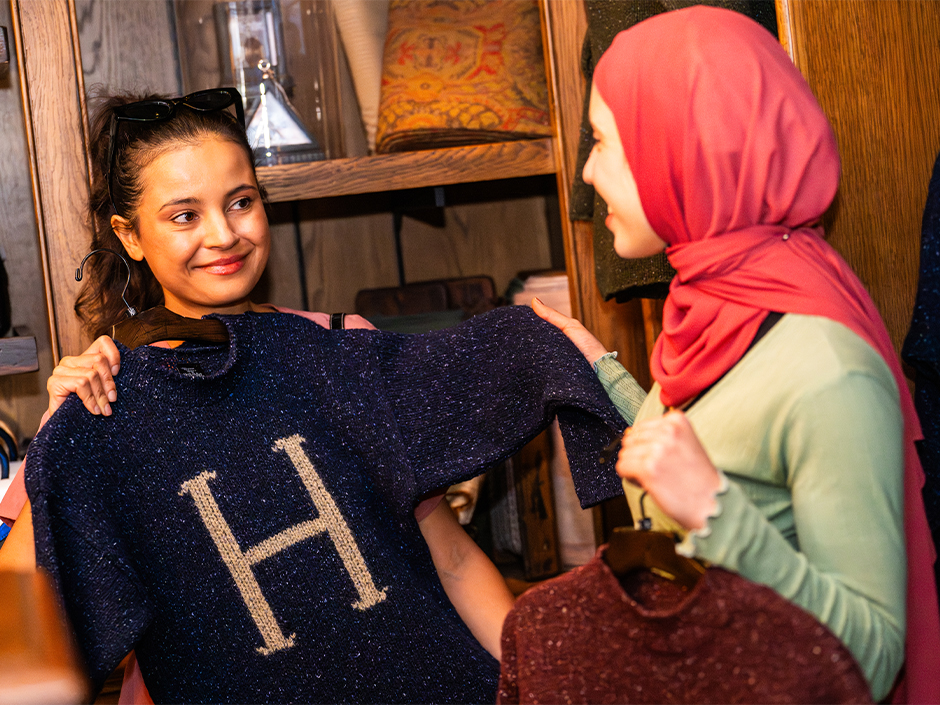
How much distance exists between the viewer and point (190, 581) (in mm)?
959

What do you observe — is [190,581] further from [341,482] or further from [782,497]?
[782,497]

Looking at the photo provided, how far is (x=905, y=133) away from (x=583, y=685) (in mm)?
855

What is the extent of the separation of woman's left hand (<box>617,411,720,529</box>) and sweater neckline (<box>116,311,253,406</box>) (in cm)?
56

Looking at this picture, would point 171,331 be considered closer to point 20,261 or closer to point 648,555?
point 648,555

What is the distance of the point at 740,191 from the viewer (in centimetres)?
69

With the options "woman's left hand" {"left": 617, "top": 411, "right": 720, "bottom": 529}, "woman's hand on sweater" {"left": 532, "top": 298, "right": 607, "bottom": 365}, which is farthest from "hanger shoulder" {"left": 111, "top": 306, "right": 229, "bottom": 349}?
"woman's left hand" {"left": 617, "top": 411, "right": 720, "bottom": 529}

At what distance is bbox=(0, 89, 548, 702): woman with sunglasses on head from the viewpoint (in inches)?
40.9

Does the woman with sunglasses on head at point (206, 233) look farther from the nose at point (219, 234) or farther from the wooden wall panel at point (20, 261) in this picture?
the wooden wall panel at point (20, 261)

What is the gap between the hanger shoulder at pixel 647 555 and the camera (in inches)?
25.0

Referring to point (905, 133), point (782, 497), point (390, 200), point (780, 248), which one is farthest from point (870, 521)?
point (390, 200)

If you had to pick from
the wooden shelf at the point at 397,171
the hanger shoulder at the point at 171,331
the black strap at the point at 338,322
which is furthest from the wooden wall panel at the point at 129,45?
the hanger shoulder at the point at 171,331

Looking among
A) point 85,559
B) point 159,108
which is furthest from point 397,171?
point 85,559

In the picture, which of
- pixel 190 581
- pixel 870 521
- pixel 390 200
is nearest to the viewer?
pixel 870 521

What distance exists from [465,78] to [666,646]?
1159 millimetres
